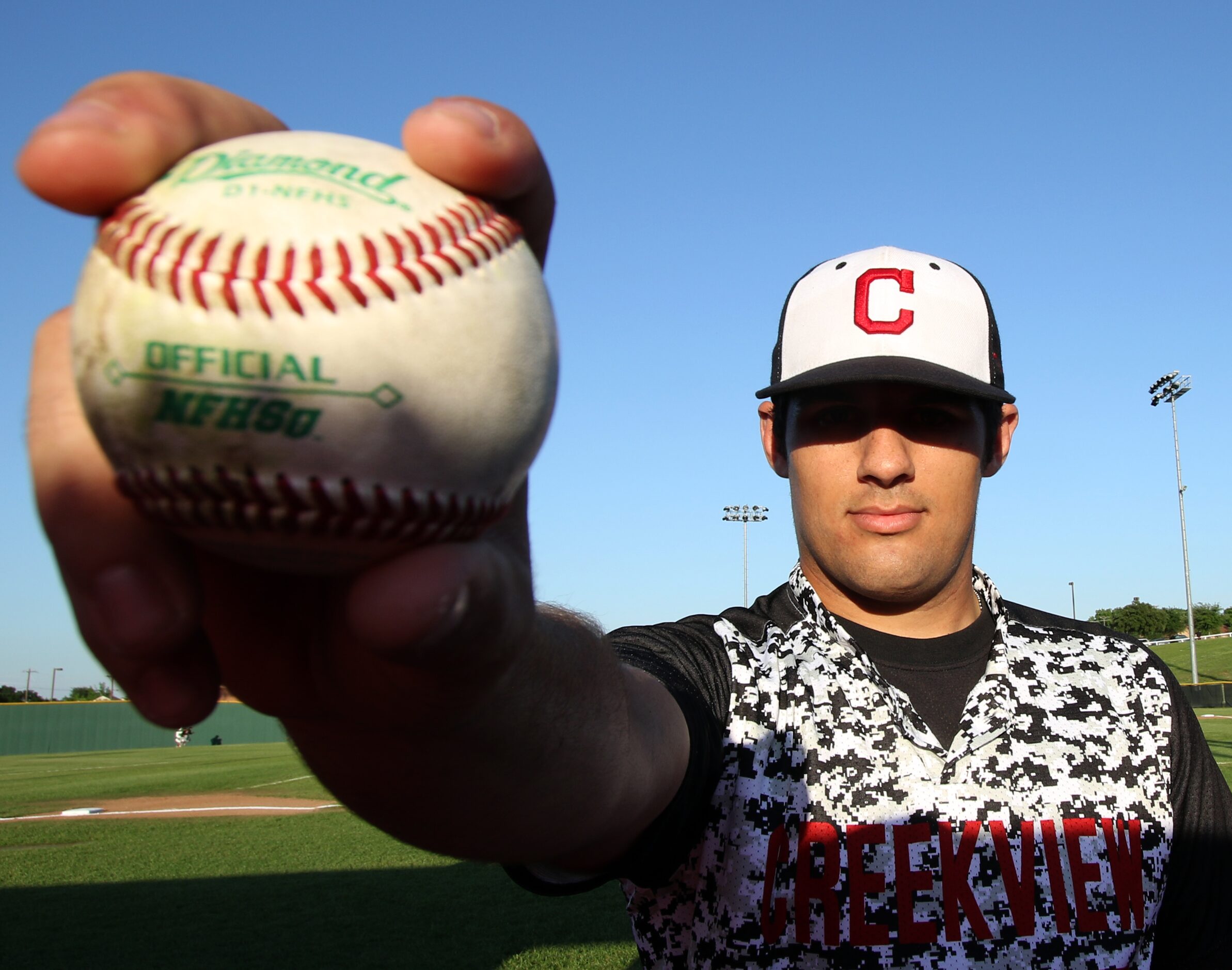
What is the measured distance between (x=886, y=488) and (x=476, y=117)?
141 cm

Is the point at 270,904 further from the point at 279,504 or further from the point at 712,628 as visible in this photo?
the point at 279,504

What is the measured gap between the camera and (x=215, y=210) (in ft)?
3.58

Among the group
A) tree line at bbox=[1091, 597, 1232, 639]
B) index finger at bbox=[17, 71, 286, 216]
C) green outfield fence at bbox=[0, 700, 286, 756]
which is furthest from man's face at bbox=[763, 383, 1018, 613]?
tree line at bbox=[1091, 597, 1232, 639]

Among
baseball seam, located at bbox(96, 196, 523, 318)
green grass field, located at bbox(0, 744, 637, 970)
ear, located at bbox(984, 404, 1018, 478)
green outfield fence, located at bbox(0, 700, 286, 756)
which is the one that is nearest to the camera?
baseball seam, located at bbox(96, 196, 523, 318)

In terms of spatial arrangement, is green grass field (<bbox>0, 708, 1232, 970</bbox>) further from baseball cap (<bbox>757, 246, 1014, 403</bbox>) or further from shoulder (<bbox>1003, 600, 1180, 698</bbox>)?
baseball cap (<bbox>757, 246, 1014, 403</bbox>)

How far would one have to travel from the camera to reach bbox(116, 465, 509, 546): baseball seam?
97 cm

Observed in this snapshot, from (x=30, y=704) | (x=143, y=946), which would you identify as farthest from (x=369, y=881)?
(x=30, y=704)

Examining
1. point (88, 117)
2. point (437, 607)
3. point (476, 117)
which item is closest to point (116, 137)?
point (88, 117)

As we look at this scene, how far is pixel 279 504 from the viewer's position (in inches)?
39.6

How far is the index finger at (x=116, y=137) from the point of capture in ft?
3.06

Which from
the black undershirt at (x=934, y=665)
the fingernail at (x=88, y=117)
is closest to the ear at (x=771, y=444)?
the black undershirt at (x=934, y=665)

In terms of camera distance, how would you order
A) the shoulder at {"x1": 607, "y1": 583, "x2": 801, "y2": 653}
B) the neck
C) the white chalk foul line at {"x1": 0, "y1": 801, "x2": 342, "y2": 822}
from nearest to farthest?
the shoulder at {"x1": 607, "y1": 583, "x2": 801, "y2": 653} → the neck → the white chalk foul line at {"x1": 0, "y1": 801, "x2": 342, "y2": 822}

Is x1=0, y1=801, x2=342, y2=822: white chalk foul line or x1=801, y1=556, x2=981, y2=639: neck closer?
x1=801, y1=556, x2=981, y2=639: neck

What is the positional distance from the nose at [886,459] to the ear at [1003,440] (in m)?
0.36
